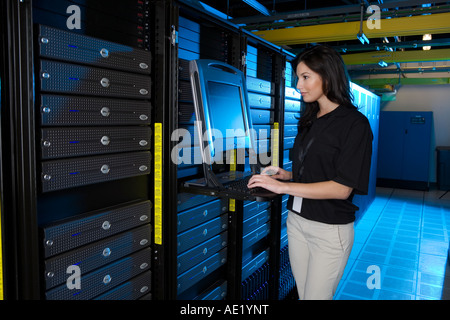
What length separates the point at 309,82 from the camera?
156 centimetres

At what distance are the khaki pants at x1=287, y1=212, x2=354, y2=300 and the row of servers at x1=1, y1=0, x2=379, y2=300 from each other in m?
0.57

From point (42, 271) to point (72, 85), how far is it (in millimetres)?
611

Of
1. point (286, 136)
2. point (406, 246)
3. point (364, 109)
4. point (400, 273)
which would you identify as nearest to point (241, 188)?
point (286, 136)

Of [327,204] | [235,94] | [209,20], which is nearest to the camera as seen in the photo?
[327,204]

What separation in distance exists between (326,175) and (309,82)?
38 centimetres

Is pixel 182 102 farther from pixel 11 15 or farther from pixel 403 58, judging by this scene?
pixel 403 58

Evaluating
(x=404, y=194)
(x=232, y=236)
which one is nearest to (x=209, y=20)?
(x=232, y=236)

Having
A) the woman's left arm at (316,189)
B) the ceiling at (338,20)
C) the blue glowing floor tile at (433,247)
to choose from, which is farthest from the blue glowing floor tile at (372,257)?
the woman's left arm at (316,189)

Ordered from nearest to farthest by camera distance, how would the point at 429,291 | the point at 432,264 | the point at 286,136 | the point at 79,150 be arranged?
the point at 79,150 → the point at 286,136 → the point at 429,291 → the point at 432,264

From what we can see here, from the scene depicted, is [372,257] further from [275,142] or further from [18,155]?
[18,155]

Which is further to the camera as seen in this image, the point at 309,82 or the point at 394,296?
the point at 394,296

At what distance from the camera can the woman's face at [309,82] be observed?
Answer: 61.1 inches

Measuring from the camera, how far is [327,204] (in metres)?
1.55

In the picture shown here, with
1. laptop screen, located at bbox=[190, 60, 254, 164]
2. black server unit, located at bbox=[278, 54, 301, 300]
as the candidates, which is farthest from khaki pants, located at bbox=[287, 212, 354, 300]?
black server unit, located at bbox=[278, 54, 301, 300]
